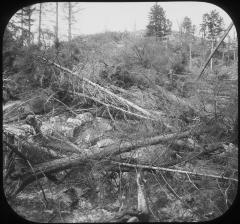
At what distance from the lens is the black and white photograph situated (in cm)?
304

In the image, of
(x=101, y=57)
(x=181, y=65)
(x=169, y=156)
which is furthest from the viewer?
(x=181, y=65)

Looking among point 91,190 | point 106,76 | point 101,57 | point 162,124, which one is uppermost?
point 101,57

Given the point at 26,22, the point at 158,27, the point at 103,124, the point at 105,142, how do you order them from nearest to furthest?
the point at 105,142
the point at 103,124
the point at 26,22
the point at 158,27

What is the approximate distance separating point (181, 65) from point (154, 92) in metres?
3.35

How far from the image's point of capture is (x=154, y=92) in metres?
5.99

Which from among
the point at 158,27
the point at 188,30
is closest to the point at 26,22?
the point at 158,27

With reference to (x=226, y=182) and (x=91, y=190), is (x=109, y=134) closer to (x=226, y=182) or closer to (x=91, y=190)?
(x=91, y=190)

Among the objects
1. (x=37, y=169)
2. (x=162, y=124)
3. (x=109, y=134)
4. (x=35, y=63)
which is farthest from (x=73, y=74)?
(x=37, y=169)

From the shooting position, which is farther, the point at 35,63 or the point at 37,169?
the point at 35,63

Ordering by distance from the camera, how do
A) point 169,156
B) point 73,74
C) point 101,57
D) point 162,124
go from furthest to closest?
point 101,57 < point 73,74 < point 162,124 < point 169,156

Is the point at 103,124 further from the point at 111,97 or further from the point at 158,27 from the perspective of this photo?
the point at 158,27

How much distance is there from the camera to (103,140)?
13.8 ft

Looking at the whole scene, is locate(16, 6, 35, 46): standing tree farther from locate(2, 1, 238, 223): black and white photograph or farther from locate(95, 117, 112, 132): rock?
locate(95, 117, 112, 132): rock

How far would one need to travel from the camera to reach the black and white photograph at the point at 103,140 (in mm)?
3043
